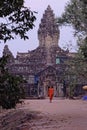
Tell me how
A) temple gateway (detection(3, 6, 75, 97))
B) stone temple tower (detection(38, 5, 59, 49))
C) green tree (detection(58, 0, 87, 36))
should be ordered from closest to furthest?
1. green tree (detection(58, 0, 87, 36))
2. temple gateway (detection(3, 6, 75, 97))
3. stone temple tower (detection(38, 5, 59, 49))

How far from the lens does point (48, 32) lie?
194 feet

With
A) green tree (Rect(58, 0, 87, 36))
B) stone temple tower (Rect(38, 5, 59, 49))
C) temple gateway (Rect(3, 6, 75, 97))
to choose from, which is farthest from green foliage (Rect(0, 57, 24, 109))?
stone temple tower (Rect(38, 5, 59, 49))

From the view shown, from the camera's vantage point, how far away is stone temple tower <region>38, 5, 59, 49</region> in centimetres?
5888

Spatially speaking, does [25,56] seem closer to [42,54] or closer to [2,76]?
[42,54]

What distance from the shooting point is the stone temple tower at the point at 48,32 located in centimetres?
5888

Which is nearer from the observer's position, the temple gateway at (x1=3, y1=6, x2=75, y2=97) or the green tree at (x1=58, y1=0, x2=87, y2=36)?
the green tree at (x1=58, y1=0, x2=87, y2=36)

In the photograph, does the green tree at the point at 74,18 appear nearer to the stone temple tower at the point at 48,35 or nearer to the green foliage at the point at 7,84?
the green foliage at the point at 7,84

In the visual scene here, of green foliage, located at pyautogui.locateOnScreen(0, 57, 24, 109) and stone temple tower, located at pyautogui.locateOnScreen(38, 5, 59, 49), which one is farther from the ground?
stone temple tower, located at pyautogui.locateOnScreen(38, 5, 59, 49)

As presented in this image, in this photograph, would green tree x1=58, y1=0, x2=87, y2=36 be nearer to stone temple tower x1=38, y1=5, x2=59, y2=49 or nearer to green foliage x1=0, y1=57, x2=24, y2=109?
green foliage x1=0, y1=57, x2=24, y2=109

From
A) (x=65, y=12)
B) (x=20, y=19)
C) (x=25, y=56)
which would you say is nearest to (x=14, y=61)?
(x=25, y=56)

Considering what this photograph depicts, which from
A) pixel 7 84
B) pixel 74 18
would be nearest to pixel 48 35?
pixel 74 18

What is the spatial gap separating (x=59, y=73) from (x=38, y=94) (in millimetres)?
3509

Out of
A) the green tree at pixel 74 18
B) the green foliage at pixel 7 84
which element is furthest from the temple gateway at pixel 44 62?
the green foliage at pixel 7 84

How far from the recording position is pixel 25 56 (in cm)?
5925
